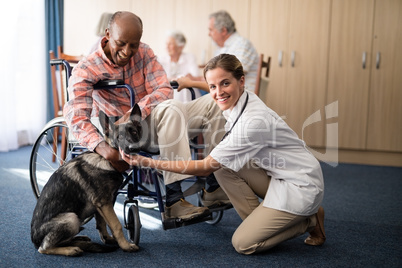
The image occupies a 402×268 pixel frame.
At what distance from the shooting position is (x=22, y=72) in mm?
4699

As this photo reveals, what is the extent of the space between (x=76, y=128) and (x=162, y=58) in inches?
102

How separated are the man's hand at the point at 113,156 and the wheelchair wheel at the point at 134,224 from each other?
22 centimetres

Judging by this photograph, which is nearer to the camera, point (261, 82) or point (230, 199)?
point (230, 199)

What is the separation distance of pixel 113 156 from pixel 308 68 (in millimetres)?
3266

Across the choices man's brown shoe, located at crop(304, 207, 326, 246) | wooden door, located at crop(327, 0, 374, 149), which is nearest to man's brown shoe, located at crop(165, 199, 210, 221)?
man's brown shoe, located at crop(304, 207, 326, 246)

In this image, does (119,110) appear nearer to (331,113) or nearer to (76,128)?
(76,128)

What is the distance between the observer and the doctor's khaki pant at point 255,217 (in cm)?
181

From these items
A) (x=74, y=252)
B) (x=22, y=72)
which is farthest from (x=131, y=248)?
(x=22, y=72)

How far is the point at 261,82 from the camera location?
3.63 m

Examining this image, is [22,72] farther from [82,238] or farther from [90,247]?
[90,247]

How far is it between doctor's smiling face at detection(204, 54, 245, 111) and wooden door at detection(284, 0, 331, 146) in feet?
9.24

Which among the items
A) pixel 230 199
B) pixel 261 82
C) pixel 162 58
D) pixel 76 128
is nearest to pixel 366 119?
pixel 261 82

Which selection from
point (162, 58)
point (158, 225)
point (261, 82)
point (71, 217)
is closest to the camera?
point (71, 217)

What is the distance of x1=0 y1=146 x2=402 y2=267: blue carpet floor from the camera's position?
173 centimetres
